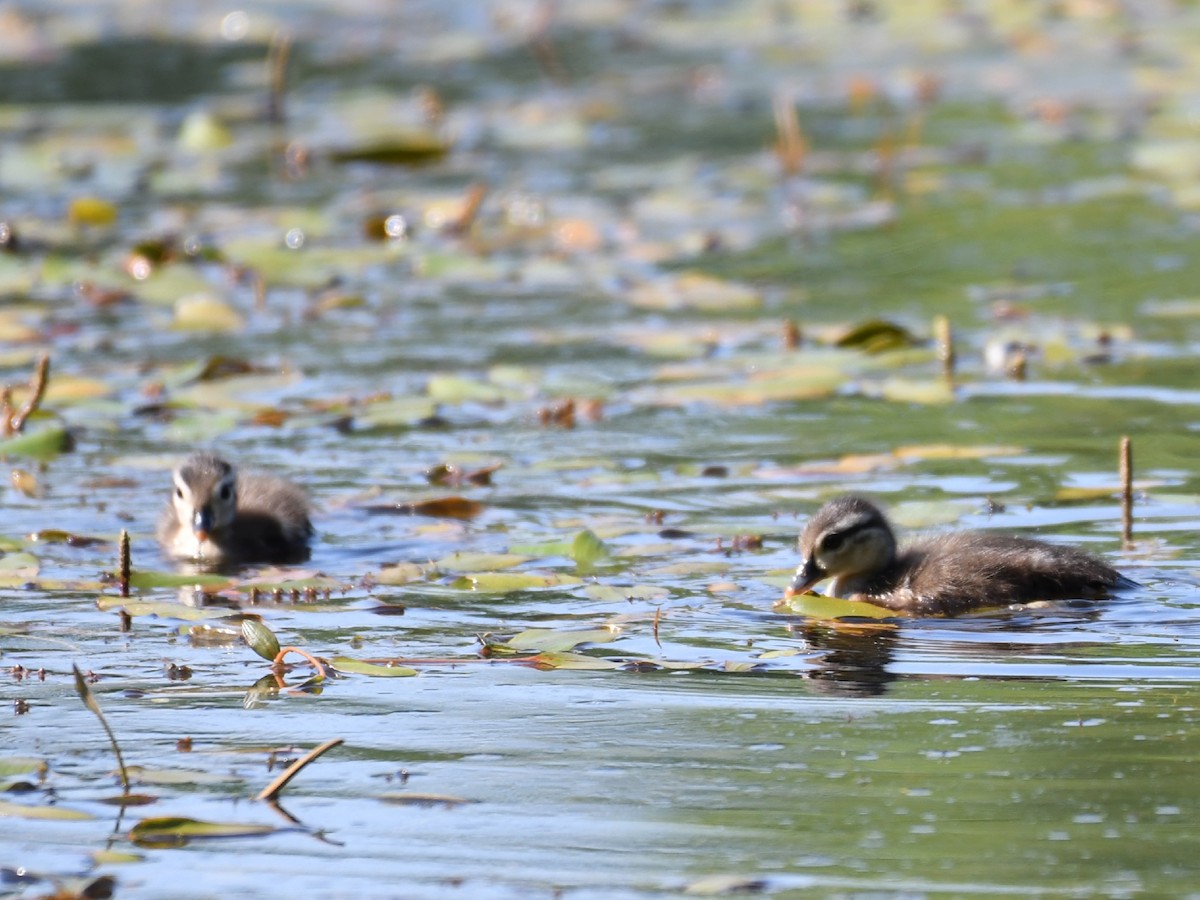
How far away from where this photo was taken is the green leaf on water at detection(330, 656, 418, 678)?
19.5ft

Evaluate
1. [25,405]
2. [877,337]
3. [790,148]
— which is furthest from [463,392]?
[790,148]

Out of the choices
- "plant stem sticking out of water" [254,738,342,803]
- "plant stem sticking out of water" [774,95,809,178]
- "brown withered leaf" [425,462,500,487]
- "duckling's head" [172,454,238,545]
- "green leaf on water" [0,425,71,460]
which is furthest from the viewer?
"plant stem sticking out of water" [774,95,809,178]

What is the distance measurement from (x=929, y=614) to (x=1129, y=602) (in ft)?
1.99

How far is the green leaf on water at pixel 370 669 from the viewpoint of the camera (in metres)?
5.93

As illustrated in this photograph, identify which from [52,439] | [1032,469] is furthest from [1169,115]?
[52,439]

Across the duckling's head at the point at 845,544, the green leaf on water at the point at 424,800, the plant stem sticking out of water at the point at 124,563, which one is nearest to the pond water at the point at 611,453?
the green leaf on water at the point at 424,800

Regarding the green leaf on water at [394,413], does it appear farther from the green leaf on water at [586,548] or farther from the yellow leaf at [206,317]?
the green leaf on water at [586,548]

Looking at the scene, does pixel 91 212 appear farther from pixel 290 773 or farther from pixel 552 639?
pixel 290 773

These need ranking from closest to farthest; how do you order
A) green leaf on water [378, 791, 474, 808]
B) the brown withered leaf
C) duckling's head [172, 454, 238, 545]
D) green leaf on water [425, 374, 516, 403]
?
green leaf on water [378, 791, 474, 808] → duckling's head [172, 454, 238, 545] → the brown withered leaf → green leaf on water [425, 374, 516, 403]

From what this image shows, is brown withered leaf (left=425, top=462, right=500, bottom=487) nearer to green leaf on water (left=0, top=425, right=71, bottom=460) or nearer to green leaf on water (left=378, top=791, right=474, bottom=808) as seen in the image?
green leaf on water (left=0, top=425, right=71, bottom=460)

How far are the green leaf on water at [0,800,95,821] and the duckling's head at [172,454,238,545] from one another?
288 cm

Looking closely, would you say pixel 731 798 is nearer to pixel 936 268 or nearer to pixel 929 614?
pixel 929 614

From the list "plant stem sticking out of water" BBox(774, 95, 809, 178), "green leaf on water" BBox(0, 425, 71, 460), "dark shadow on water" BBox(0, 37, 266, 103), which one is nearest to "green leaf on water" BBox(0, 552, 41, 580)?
"green leaf on water" BBox(0, 425, 71, 460)

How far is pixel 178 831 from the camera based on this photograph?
465 centimetres
